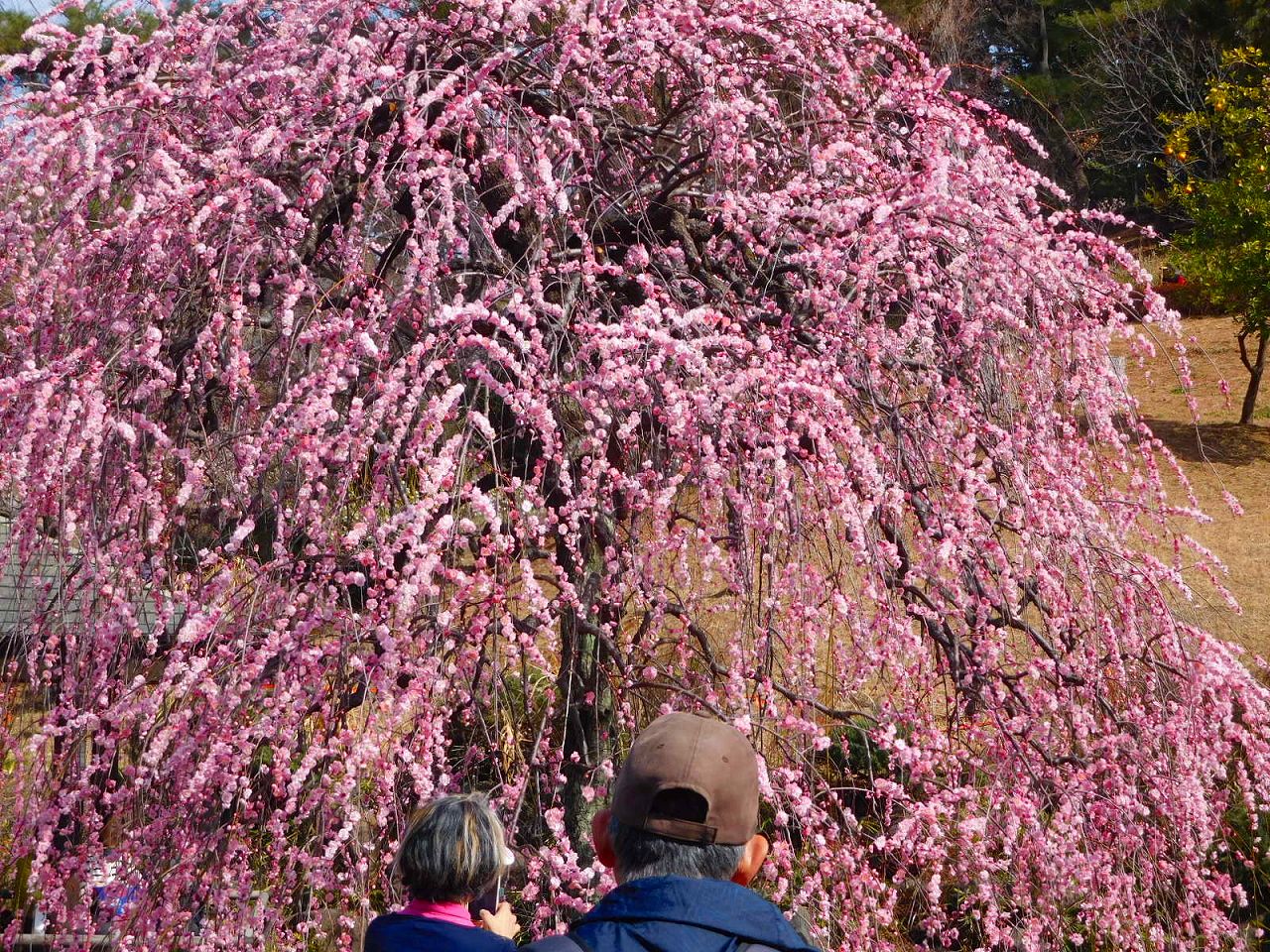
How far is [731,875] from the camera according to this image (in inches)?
55.3

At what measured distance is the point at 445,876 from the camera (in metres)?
1.91

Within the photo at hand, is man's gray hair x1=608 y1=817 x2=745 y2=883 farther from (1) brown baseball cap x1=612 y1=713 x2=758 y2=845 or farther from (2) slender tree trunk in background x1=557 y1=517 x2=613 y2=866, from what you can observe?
(2) slender tree trunk in background x1=557 y1=517 x2=613 y2=866

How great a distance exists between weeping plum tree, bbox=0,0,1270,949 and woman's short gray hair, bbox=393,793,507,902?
29 centimetres

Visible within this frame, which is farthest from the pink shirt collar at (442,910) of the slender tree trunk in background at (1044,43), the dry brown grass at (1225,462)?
the slender tree trunk in background at (1044,43)

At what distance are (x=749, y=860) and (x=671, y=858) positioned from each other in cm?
11

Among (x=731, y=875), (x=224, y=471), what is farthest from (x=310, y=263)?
(x=731, y=875)

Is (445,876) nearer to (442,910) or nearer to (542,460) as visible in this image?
(442,910)

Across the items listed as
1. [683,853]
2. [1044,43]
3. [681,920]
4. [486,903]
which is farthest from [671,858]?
[1044,43]

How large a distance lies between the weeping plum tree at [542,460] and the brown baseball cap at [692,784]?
0.90 metres

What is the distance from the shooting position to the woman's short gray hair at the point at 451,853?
1908 millimetres

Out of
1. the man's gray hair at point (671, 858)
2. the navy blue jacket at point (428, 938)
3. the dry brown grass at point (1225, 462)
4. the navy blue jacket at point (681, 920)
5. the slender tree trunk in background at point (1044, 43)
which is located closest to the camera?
the navy blue jacket at point (681, 920)

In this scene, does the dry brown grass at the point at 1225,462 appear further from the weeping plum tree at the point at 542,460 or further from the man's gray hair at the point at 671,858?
the man's gray hair at the point at 671,858

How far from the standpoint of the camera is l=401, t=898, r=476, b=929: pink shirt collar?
1.89m

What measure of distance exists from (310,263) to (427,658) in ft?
3.88
